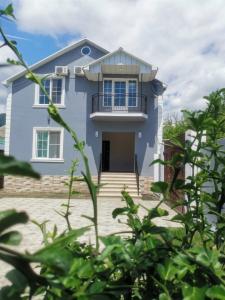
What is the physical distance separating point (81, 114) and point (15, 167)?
1790 centimetres

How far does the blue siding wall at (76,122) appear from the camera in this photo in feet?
58.7

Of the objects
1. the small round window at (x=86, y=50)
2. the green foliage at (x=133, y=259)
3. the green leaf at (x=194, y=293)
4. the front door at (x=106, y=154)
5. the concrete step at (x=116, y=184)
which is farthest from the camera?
the front door at (x=106, y=154)

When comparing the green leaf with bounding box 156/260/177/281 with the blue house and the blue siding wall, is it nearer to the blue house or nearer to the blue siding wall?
the blue house

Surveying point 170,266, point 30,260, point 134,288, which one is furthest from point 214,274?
point 30,260

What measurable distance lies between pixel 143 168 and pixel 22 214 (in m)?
17.4

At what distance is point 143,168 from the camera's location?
17688 mm

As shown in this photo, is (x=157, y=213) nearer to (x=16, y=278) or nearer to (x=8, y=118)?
(x=16, y=278)

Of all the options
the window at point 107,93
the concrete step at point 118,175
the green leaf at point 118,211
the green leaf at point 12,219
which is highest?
the window at point 107,93

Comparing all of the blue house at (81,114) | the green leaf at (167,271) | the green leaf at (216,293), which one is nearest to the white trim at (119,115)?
the blue house at (81,114)

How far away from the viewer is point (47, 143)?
59.7ft

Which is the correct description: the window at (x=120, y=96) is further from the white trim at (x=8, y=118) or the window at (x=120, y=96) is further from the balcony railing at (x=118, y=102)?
the white trim at (x=8, y=118)

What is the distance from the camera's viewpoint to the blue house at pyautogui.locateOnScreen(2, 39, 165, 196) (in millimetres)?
17734

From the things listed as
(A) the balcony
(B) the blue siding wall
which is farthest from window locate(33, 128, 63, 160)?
(A) the balcony

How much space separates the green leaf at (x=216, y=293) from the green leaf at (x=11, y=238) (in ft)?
1.30
